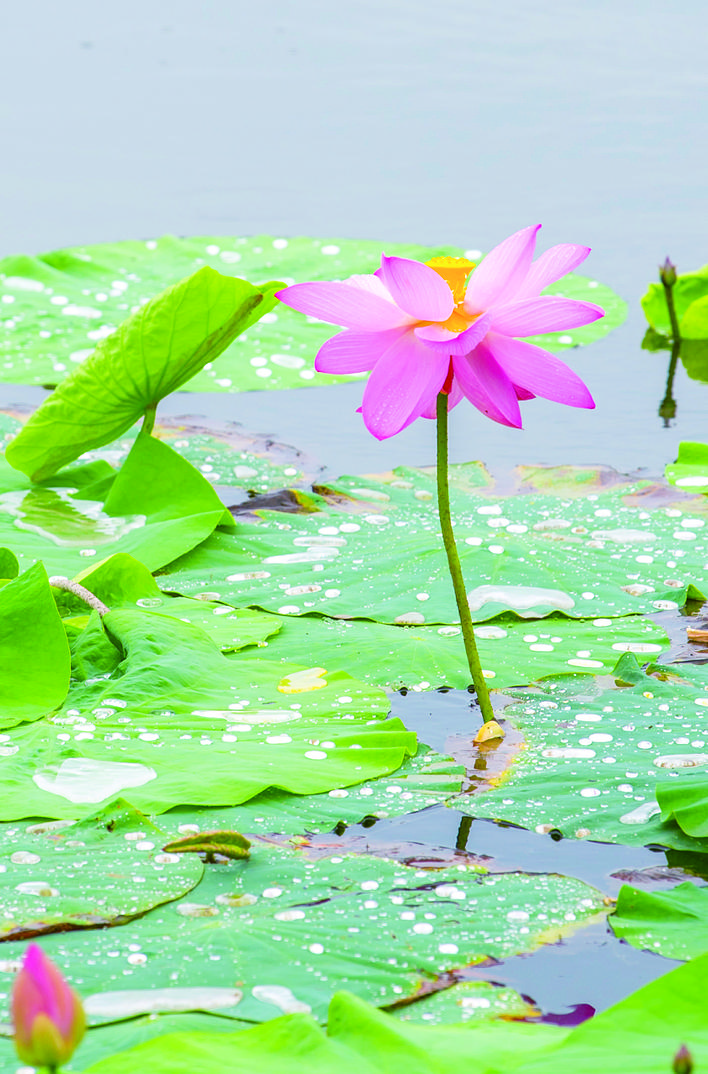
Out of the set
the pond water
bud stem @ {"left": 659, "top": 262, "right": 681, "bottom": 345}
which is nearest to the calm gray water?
the pond water

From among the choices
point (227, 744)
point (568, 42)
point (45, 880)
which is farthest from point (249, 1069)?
point (568, 42)

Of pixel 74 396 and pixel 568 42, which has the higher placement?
pixel 568 42

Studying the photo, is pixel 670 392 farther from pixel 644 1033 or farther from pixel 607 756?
pixel 644 1033

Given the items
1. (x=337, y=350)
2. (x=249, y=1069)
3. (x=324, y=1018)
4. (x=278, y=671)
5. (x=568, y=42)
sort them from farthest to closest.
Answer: (x=568, y=42) < (x=278, y=671) < (x=337, y=350) < (x=324, y=1018) < (x=249, y=1069)

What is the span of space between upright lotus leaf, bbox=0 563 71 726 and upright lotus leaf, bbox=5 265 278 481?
0.68 meters

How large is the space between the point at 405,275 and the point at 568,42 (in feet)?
22.4

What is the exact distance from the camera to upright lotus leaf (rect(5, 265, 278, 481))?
2.02m

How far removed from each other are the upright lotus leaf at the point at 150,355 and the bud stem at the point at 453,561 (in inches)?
29.4

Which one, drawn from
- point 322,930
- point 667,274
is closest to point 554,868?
point 322,930

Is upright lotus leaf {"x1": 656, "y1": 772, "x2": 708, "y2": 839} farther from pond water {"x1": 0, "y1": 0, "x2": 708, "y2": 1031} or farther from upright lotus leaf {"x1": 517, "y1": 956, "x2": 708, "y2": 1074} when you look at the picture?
upright lotus leaf {"x1": 517, "y1": 956, "x2": 708, "y2": 1074}

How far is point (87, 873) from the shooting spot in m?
1.09

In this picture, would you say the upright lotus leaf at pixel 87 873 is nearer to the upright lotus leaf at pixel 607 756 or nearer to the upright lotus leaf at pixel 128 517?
the upright lotus leaf at pixel 607 756

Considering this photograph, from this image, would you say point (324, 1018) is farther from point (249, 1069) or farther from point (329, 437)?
point (329, 437)

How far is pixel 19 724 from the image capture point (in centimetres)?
137
